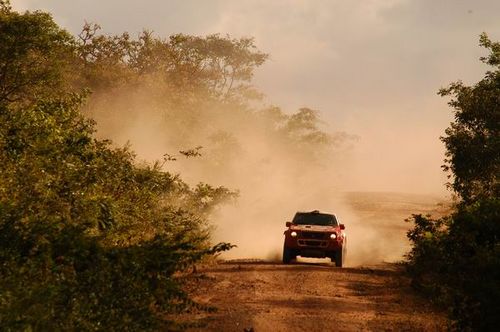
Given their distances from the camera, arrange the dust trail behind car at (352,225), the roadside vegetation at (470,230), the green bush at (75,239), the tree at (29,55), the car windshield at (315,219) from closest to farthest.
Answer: the green bush at (75,239) < the roadside vegetation at (470,230) < the car windshield at (315,219) < the tree at (29,55) < the dust trail behind car at (352,225)

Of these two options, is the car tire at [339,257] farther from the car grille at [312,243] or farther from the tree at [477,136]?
the tree at [477,136]

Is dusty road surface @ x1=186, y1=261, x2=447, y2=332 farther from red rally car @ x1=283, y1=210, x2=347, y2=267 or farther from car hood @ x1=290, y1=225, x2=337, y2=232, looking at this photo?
car hood @ x1=290, y1=225, x2=337, y2=232

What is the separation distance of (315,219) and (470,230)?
38.7ft

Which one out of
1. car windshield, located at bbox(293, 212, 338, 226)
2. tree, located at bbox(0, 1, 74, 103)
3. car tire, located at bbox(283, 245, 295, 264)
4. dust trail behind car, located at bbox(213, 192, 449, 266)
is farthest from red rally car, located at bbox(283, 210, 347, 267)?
tree, located at bbox(0, 1, 74, 103)

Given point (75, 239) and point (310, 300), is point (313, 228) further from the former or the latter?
point (75, 239)

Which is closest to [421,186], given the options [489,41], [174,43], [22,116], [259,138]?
[259,138]

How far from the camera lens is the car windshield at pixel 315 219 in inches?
950

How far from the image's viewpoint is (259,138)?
80500 mm

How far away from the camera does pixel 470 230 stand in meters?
12.8

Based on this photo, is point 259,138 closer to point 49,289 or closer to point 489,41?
point 489,41

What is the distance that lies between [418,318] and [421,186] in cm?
11853

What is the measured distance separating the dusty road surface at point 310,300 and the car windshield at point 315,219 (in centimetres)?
168

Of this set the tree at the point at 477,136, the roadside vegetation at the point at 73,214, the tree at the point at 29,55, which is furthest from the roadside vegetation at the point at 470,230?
→ the tree at the point at 29,55

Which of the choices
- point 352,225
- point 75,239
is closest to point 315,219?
point 75,239
